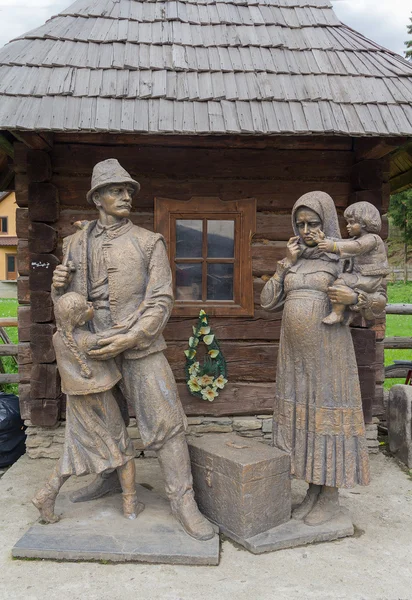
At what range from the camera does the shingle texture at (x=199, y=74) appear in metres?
3.94

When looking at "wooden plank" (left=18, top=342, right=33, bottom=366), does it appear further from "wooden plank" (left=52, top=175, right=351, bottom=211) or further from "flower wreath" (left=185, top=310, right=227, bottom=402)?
"flower wreath" (left=185, top=310, right=227, bottom=402)

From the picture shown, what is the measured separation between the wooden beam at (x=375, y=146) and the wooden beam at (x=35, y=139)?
2775 millimetres

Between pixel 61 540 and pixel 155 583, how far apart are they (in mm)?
673

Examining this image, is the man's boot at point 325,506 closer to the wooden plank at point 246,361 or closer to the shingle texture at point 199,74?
the wooden plank at point 246,361

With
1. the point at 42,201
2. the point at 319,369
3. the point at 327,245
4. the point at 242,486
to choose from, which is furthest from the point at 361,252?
the point at 42,201

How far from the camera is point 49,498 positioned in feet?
10.7

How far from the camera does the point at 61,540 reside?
3070 millimetres

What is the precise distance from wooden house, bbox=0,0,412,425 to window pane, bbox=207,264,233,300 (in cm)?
1

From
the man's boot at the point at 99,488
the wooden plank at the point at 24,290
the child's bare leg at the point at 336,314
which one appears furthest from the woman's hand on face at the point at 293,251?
the wooden plank at the point at 24,290

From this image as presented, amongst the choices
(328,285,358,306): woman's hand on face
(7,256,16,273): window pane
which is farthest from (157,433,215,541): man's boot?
(7,256,16,273): window pane

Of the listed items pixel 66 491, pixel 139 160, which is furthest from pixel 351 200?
pixel 66 491

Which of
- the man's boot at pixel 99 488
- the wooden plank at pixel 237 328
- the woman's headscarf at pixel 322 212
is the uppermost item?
the woman's headscarf at pixel 322 212

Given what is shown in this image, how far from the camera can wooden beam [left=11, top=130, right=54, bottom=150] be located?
4008 mm

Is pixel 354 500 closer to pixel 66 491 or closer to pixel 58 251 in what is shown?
pixel 66 491
